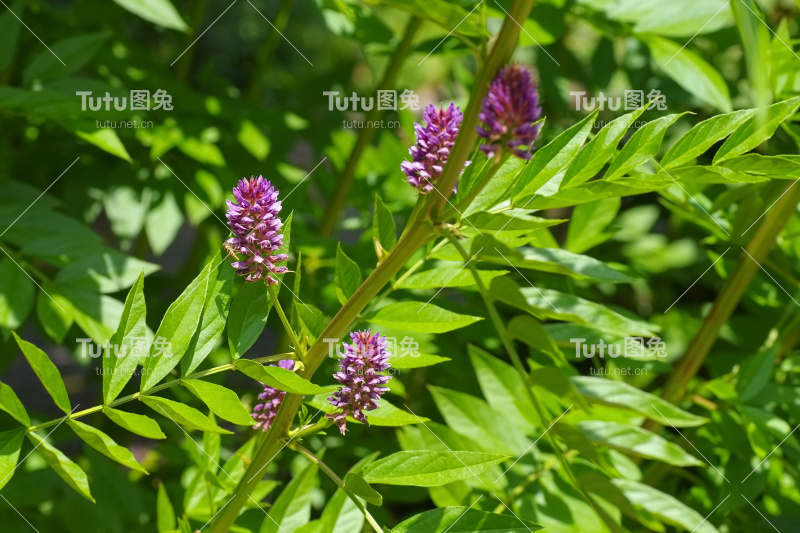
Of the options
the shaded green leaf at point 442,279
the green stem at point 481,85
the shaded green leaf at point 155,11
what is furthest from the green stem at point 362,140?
the green stem at point 481,85

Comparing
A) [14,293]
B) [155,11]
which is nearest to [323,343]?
[14,293]

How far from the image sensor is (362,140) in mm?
1216

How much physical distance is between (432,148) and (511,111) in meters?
0.11

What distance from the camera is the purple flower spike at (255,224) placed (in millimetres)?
533

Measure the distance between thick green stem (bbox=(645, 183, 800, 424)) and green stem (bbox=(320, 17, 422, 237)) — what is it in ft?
1.86

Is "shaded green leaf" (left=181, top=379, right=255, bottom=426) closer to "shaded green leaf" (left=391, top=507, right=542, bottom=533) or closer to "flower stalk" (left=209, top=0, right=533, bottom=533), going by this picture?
"flower stalk" (left=209, top=0, right=533, bottom=533)

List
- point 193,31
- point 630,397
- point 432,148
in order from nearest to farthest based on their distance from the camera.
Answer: point 432,148
point 630,397
point 193,31

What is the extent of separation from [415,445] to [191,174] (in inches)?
25.1

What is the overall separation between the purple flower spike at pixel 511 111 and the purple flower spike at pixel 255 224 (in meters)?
0.17

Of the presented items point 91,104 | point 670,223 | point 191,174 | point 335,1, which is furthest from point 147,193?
point 670,223

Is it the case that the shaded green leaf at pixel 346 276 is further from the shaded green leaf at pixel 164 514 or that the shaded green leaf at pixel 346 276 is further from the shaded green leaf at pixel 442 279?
the shaded green leaf at pixel 164 514

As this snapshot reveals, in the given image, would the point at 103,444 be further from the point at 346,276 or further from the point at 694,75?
the point at 694,75

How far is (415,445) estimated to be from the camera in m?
0.84

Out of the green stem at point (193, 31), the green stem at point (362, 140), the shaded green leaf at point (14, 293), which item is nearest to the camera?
the shaded green leaf at point (14, 293)
